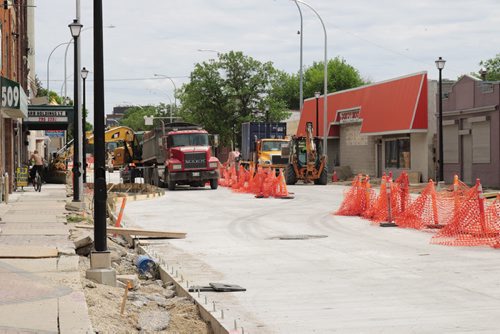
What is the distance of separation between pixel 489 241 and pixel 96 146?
812cm

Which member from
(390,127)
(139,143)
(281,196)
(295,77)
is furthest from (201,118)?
(295,77)

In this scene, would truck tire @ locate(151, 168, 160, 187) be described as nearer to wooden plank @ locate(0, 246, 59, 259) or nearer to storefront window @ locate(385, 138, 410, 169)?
storefront window @ locate(385, 138, 410, 169)

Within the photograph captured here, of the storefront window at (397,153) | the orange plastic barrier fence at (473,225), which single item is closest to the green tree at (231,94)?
the storefront window at (397,153)

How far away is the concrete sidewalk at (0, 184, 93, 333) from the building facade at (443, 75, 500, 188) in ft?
93.2

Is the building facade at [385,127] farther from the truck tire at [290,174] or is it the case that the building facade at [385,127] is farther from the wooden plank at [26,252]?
the wooden plank at [26,252]

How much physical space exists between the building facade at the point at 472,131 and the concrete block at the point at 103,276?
3261 centimetres

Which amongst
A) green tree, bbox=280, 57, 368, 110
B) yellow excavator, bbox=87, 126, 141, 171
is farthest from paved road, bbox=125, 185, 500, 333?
green tree, bbox=280, 57, 368, 110

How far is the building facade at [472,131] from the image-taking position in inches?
1608

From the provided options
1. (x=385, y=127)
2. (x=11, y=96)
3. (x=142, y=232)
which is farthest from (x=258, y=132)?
(x=142, y=232)

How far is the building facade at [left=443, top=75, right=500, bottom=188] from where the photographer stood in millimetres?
40844

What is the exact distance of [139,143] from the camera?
2028 inches

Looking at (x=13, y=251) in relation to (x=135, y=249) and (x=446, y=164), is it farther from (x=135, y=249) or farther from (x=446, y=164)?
(x=446, y=164)

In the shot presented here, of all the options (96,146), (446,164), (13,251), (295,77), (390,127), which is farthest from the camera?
(295,77)

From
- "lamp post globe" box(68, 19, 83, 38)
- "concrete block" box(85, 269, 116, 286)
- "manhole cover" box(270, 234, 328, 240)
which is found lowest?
"manhole cover" box(270, 234, 328, 240)
